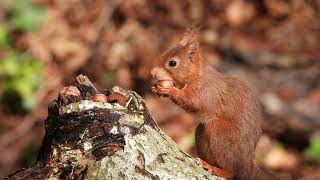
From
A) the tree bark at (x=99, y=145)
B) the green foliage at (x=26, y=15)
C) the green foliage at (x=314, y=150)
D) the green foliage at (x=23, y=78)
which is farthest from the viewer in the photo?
the green foliage at (x=26, y=15)

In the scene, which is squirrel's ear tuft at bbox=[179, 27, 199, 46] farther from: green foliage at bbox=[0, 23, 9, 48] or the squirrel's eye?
green foliage at bbox=[0, 23, 9, 48]

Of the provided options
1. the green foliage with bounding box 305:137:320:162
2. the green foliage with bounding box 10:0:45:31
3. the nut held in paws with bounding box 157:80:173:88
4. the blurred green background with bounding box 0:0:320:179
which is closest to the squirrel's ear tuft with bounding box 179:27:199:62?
the nut held in paws with bounding box 157:80:173:88

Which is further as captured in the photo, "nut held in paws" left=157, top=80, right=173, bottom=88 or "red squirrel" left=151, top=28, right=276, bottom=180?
"nut held in paws" left=157, top=80, right=173, bottom=88

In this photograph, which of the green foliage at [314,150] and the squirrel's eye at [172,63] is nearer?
the squirrel's eye at [172,63]

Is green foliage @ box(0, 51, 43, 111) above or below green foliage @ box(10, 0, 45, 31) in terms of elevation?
below

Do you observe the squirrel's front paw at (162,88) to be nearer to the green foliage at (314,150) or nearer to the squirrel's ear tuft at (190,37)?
the squirrel's ear tuft at (190,37)

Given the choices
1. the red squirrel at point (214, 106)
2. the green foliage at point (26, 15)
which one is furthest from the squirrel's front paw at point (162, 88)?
the green foliage at point (26, 15)

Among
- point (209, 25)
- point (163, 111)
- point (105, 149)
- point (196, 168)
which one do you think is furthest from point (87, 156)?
point (209, 25)
